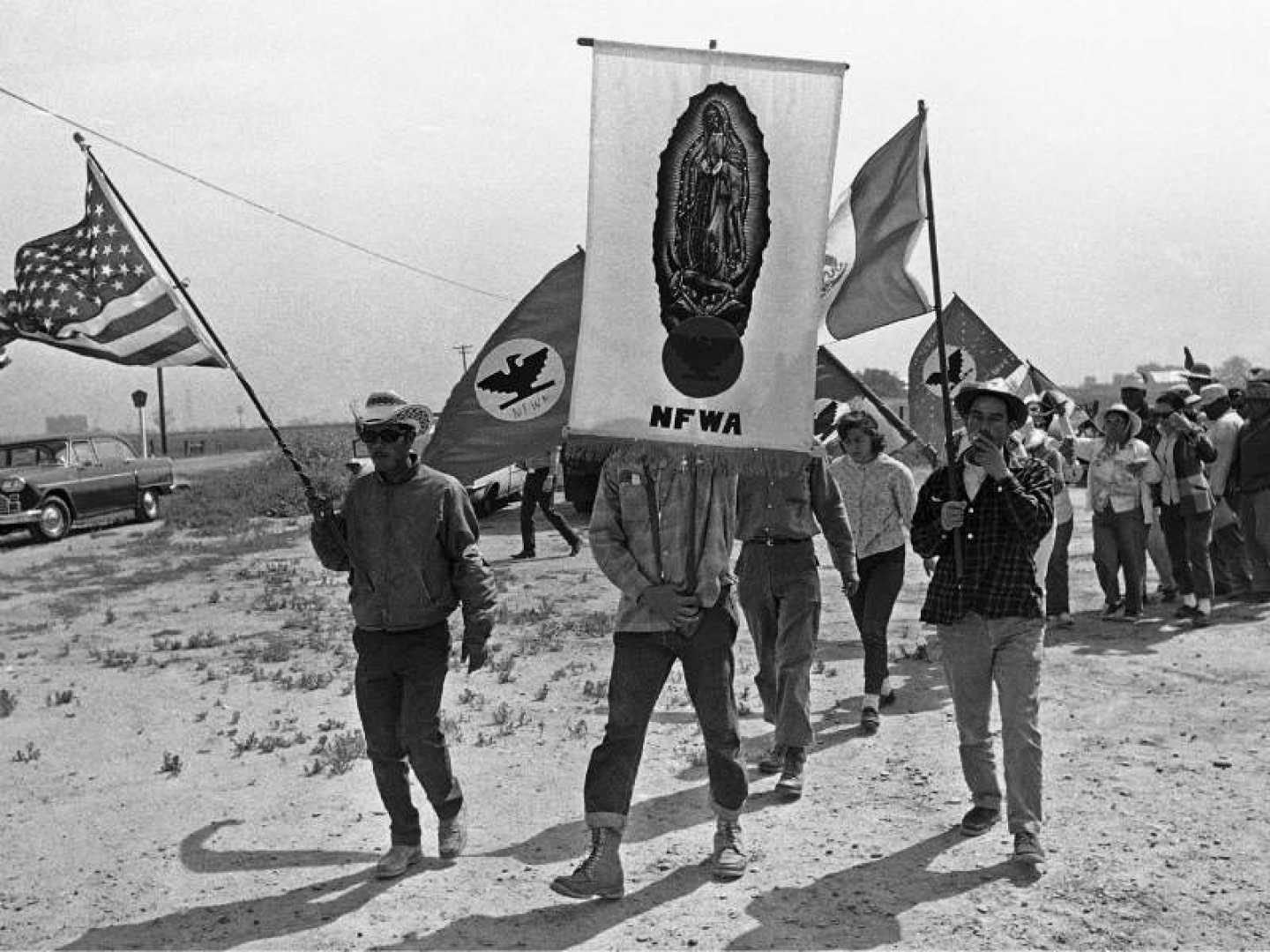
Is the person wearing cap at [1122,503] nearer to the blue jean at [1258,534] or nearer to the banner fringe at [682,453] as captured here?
the blue jean at [1258,534]

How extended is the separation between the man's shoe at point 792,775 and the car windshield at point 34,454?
19.7m

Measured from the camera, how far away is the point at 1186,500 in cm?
1045

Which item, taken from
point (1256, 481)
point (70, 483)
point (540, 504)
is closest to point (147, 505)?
point (70, 483)

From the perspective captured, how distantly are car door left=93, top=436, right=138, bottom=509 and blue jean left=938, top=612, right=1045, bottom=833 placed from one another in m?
21.1

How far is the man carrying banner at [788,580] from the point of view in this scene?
6.06m

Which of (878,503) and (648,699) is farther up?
(878,503)

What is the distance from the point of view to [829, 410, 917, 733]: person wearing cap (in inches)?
286

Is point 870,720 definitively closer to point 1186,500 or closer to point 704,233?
point 704,233

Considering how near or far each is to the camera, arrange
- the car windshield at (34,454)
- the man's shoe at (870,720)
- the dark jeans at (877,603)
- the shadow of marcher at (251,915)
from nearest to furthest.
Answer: the shadow of marcher at (251,915) → the man's shoe at (870,720) → the dark jeans at (877,603) → the car windshield at (34,454)

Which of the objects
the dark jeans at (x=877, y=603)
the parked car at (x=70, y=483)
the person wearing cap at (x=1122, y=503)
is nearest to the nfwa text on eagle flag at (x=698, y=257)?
the dark jeans at (x=877, y=603)

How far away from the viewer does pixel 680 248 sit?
485cm

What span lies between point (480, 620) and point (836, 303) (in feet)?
10.7

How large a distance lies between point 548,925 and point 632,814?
1296 millimetres

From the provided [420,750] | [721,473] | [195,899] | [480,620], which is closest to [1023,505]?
[721,473]
